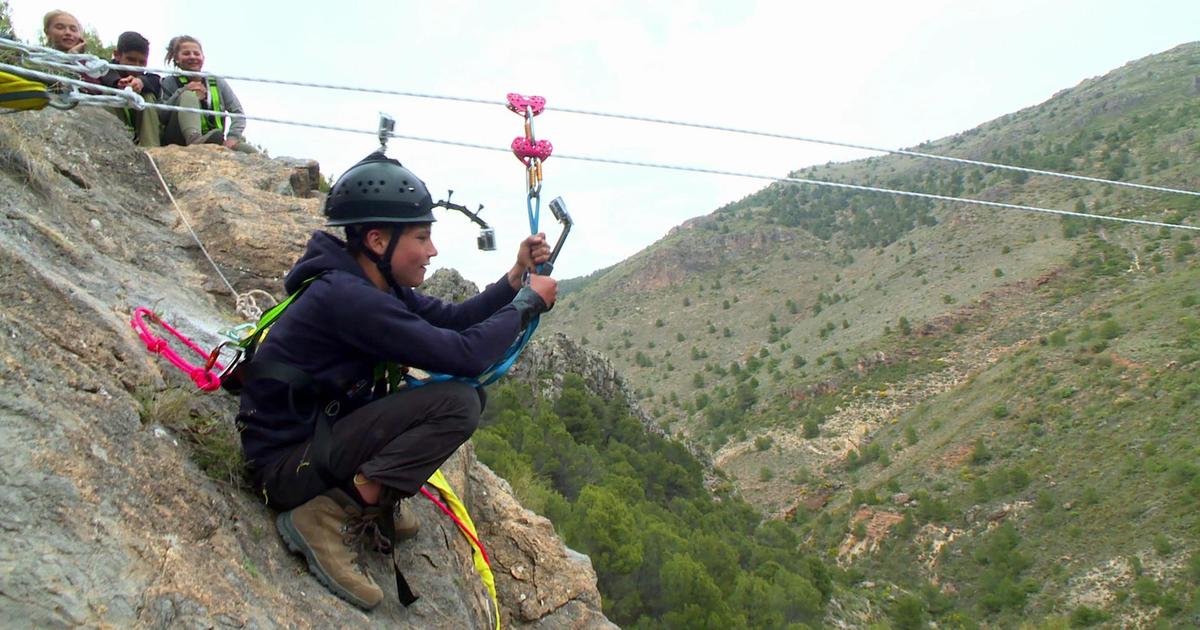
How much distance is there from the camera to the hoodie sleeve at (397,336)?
9.94 ft

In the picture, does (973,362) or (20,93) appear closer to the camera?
(20,93)

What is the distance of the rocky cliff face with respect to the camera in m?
2.34

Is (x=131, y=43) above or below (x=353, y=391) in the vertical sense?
above

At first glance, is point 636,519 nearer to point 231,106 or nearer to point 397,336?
point 231,106

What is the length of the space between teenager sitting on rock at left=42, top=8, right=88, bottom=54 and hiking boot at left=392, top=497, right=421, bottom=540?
534 cm

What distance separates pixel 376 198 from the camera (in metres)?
3.24

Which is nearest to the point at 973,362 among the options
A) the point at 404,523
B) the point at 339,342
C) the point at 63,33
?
the point at 63,33

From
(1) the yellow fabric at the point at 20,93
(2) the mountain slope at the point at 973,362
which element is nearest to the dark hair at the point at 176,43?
(1) the yellow fabric at the point at 20,93

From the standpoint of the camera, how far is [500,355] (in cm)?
328

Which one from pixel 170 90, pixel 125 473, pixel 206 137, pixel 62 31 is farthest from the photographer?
pixel 206 137

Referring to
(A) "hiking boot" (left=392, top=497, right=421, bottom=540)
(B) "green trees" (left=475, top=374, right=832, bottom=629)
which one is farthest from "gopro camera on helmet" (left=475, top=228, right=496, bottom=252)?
(B) "green trees" (left=475, top=374, right=832, bottom=629)

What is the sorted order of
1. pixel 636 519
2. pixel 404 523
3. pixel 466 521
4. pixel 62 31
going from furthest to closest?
1. pixel 636 519
2. pixel 62 31
3. pixel 466 521
4. pixel 404 523

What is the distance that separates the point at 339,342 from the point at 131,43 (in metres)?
5.69

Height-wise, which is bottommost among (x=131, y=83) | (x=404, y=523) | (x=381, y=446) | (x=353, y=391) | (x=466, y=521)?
(x=466, y=521)
